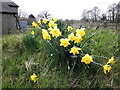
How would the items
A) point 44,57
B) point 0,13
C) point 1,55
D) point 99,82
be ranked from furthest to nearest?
1. point 0,13
2. point 1,55
3. point 44,57
4. point 99,82

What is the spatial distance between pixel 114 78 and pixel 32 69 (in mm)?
1104

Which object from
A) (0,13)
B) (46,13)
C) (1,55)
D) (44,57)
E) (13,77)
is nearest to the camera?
(13,77)

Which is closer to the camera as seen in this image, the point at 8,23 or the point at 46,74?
the point at 46,74

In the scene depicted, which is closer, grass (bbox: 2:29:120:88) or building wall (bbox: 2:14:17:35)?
grass (bbox: 2:29:120:88)

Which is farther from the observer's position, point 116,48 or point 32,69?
point 116,48

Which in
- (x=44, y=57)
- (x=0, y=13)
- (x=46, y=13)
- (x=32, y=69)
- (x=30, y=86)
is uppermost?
(x=0, y=13)

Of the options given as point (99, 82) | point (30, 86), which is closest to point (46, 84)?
point (30, 86)

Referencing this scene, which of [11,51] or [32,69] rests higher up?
[11,51]

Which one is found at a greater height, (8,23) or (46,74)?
(8,23)

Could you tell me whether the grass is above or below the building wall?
below

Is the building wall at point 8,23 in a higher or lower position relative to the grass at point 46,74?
Answer: higher

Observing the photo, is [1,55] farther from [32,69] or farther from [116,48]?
[116,48]

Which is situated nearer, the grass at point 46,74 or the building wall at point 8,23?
the grass at point 46,74

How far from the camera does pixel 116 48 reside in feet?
7.17
